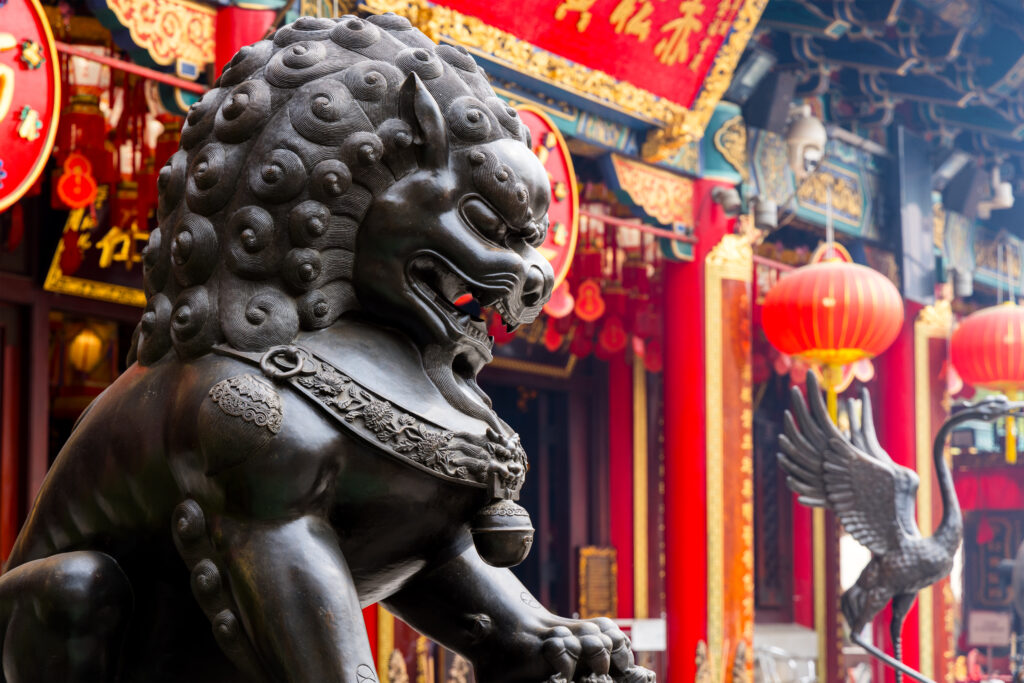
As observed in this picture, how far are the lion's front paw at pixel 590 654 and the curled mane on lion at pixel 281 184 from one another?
371mm

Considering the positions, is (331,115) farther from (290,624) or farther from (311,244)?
(290,624)

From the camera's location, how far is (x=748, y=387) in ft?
20.4

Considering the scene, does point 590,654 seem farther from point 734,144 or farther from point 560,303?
point 734,144

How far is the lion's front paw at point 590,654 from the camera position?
125cm

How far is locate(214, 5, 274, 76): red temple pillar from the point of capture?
376 centimetres

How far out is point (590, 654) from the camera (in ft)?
4.10

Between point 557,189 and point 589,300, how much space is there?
2.11 metres

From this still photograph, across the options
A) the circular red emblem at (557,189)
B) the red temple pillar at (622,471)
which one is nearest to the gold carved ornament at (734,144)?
the circular red emblem at (557,189)

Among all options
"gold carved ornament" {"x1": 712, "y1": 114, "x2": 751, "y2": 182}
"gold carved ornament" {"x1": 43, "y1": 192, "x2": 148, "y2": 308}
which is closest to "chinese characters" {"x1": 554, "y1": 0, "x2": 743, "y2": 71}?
"gold carved ornament" {"x1": 712, "y1": 114, "x2": 751, "y2": 182}

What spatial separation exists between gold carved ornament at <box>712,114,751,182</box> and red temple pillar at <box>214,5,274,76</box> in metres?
2.91

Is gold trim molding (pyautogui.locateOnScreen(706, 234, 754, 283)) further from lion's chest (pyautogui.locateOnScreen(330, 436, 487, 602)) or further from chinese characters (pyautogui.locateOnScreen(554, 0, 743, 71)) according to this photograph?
lion's chest (pyautogui.locateOnScreen(330, 436, 487, 602))

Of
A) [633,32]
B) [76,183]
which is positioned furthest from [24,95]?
[633,32]

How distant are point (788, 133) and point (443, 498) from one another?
5665 millimetres

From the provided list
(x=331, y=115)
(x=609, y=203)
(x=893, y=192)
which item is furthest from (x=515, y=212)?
(x=893, y=192)
